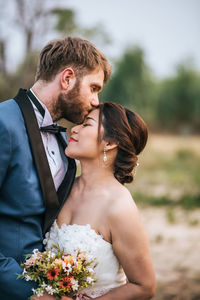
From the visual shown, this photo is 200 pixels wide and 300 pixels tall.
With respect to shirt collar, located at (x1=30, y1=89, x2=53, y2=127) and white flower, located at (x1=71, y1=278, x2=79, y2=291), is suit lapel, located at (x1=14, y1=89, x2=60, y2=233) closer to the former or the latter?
shirt collar, located at (x1=30, y1=89, x2=53, y2=127)

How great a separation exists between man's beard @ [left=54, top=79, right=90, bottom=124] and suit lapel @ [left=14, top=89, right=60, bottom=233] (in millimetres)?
391

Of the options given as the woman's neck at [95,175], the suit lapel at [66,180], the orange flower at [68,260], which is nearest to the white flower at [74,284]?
the orange flower at [68,260]

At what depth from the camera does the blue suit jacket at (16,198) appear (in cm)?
227

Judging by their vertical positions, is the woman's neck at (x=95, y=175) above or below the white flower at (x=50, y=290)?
above

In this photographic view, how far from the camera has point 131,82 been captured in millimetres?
34125

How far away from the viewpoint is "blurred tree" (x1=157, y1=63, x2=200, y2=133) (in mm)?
39969

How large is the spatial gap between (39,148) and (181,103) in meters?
40.1

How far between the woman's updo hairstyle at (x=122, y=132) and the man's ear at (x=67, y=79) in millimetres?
295

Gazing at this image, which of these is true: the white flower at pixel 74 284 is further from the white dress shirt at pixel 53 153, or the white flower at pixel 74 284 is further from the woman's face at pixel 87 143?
the woman's face at pixel 87 143

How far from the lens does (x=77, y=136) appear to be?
2.76m

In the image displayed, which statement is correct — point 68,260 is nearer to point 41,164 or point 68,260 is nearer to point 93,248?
point 93,248

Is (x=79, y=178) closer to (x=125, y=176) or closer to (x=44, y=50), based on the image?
(x=125, y=176)

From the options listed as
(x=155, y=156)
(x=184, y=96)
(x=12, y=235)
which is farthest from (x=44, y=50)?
(x=184, y=96)

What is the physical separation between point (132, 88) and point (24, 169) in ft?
106
